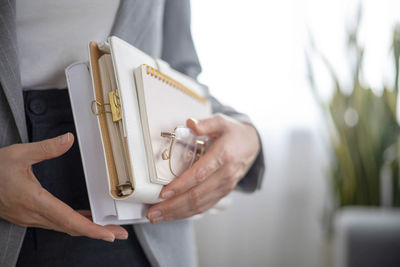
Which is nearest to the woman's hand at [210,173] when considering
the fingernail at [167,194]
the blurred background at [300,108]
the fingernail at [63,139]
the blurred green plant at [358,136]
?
the fingernail at [167,194]

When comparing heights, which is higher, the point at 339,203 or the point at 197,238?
the point at 339,203

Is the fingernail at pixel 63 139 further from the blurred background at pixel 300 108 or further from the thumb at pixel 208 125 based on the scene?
the blurred background at pixel 300 108

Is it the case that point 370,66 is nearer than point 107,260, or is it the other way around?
point 107,260

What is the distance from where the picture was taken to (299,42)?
1536mm

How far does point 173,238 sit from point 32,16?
0.30m

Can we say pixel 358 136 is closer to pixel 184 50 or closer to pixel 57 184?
pixel 184 50

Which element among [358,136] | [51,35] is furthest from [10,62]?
[358,136]

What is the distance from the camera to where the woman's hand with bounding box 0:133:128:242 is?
0.97 feet

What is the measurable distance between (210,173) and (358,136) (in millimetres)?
1244

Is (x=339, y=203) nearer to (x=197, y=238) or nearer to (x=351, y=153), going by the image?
(x=351, y=153)

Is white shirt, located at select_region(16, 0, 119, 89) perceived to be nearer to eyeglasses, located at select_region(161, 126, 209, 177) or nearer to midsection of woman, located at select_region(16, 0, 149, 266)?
midsection of woman, located at select_region(16, 0, 149, 266)

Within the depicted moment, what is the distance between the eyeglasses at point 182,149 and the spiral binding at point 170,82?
0.05 metres

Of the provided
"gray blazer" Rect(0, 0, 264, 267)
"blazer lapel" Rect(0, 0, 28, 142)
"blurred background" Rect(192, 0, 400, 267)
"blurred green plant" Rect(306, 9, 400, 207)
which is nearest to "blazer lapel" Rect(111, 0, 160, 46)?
"gray blazer" Rect(0, 0, 264, 267)

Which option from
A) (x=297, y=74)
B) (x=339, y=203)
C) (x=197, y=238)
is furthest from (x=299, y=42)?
(x=197, y=238)
